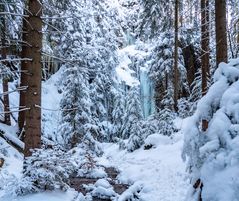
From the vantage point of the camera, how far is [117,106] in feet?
66.3

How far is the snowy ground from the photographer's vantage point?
7480 mm

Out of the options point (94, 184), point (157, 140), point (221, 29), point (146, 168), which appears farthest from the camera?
point (157, 140)

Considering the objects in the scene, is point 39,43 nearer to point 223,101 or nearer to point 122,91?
point 223,101

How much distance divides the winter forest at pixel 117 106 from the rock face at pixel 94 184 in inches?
1.5

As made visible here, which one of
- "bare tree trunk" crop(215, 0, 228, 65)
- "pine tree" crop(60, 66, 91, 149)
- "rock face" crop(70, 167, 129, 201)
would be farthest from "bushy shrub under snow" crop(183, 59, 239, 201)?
"pine tree" crop(60, 66, 91, 149)

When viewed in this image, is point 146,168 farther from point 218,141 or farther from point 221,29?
point 218,141

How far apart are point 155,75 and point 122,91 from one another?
344 cm

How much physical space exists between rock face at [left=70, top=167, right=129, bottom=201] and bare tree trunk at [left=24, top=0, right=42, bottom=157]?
2.11 meters

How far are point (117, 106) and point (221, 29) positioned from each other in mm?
13452

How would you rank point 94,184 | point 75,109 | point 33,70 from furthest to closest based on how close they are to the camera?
point 75,109 → point 94,184 → point 33,70

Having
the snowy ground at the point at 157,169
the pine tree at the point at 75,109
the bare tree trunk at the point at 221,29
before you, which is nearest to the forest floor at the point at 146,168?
the snowy ground at the point at 157,169

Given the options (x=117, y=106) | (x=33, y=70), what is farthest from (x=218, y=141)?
(x=117, y=106)

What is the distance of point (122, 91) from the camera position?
21.2 meters

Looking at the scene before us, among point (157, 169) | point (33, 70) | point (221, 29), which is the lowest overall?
point (157, 169)
